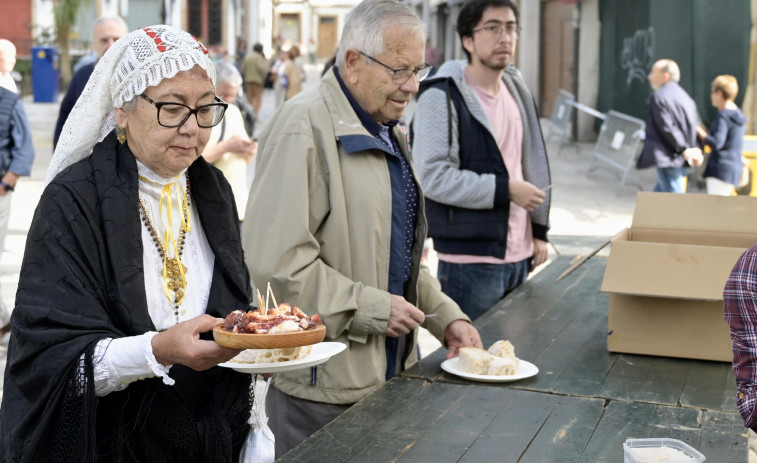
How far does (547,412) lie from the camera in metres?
2.79

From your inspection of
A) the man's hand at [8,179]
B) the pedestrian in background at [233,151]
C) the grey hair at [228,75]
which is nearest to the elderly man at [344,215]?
the pedestrian in background at [233,151]

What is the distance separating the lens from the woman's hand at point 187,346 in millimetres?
1995

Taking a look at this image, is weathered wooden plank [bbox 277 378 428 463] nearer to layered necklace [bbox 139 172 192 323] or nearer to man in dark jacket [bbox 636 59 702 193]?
layered necklace [bbox 139 172 192 323]

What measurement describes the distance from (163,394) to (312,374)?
0.80 meters

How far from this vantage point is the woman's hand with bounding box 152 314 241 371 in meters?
2.00

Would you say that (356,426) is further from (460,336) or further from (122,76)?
(122,76)

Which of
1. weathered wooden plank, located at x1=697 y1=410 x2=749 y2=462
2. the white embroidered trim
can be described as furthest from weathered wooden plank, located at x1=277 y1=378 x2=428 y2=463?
weathered wooden plank, located at x1=697 y1=410 x2=749 y2=462

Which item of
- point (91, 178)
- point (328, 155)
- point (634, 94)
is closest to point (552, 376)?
point (328, 155)

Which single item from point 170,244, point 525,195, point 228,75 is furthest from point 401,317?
point 228,75

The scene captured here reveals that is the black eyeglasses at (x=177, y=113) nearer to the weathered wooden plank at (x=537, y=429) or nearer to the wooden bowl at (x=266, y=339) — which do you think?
the wooden bowl at (x=266, y=339)

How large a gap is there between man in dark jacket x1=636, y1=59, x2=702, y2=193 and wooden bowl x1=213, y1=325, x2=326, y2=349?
905 cm

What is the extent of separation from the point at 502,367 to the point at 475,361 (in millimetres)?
89

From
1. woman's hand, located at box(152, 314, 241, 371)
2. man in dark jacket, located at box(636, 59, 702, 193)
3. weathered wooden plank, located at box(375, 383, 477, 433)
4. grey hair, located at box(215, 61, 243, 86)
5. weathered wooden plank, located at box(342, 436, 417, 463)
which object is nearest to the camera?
woman's hand, located at box(152, 314, 241, 371)

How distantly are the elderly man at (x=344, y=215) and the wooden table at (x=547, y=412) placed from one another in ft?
0.68
